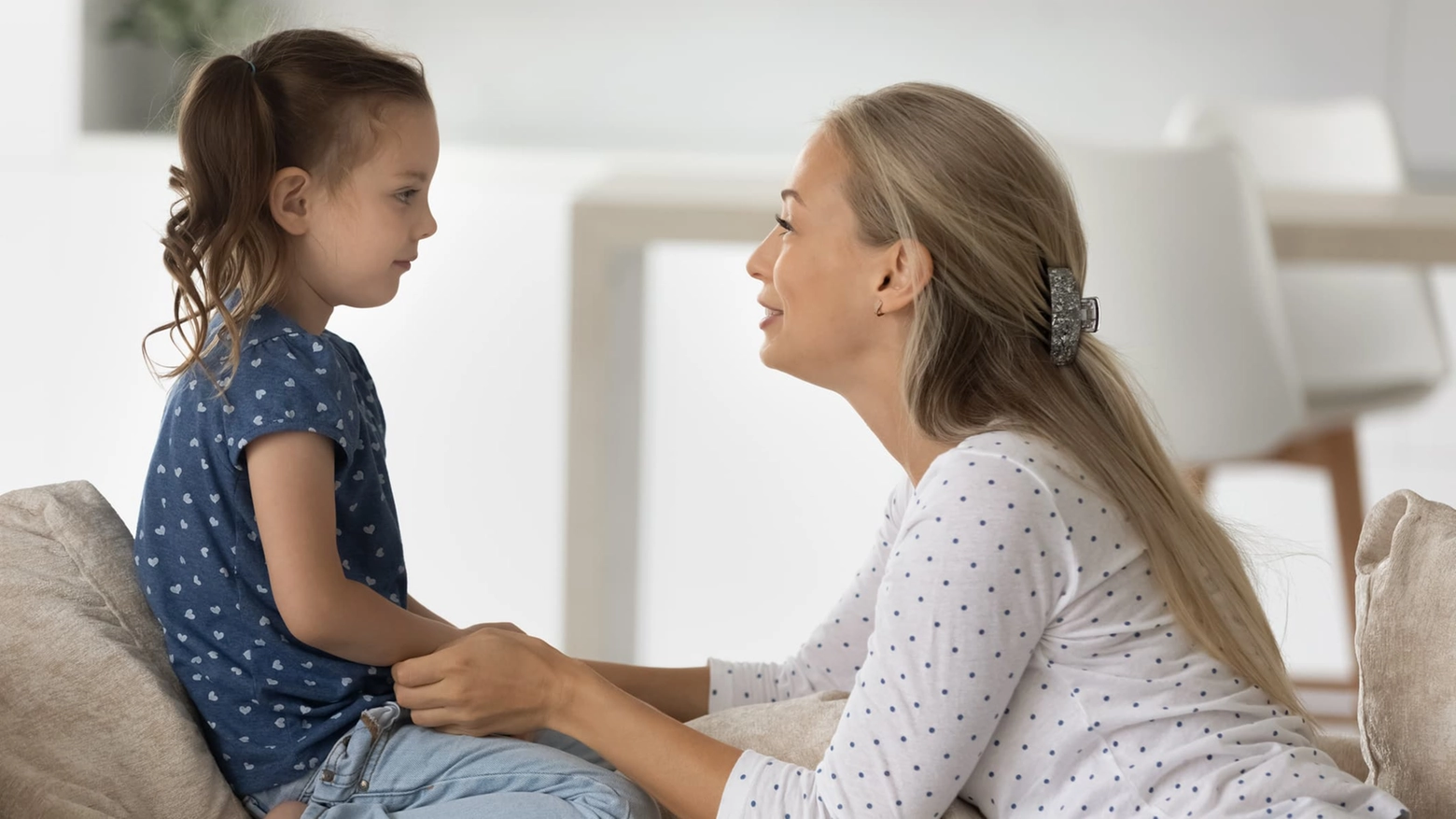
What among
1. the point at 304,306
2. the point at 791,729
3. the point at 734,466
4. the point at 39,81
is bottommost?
the point at 734,466

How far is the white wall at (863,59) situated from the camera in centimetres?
385

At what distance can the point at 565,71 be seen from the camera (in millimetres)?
3986

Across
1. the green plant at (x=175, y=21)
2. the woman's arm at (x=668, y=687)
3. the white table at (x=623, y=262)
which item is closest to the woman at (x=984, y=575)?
the woman's arm at (x=668, y=687)

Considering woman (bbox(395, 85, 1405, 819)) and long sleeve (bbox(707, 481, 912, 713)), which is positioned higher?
woman (bbox(395, 85, 1405, 819))

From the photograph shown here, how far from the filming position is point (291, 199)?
1.18m

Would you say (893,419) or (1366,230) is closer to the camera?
(893,419)

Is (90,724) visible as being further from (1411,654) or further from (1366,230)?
(1366,230)

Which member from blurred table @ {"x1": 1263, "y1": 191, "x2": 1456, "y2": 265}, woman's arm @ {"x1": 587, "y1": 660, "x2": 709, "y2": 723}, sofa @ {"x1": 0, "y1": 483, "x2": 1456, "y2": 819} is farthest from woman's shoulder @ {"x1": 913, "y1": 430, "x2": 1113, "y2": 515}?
blurred table @ {"x1": 1263, "y1": 191, "x2": 1456, "y2": 265}

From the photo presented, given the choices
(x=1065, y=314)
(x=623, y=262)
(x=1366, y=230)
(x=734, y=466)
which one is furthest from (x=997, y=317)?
(x=734, y=466)

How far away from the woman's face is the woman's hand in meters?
0.32

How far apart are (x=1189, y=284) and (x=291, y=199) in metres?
1.81

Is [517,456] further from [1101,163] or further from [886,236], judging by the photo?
[886,236]

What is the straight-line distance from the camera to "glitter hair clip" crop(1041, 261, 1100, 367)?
1.14 meters

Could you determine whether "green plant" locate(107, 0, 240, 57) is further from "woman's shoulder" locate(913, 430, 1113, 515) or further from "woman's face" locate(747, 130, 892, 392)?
"woman's shoulder" locate(913, 430, 1113, 515)
